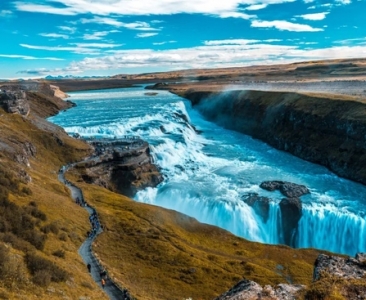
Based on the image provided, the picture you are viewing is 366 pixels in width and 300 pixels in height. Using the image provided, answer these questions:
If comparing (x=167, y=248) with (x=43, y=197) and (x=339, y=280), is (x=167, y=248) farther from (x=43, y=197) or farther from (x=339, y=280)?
(x=339, y=280)

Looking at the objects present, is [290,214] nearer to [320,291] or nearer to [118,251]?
[118,251]

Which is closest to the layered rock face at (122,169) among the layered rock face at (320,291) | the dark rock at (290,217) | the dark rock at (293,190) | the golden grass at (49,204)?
the golden grass at (49,204)

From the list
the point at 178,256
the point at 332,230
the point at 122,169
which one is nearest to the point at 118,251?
the point at 178,256

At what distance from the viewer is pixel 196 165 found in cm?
8212

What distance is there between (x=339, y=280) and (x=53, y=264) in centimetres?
1887

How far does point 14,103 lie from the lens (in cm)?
8825

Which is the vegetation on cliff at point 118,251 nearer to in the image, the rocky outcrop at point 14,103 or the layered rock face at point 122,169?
the layered rock face at point 122,169

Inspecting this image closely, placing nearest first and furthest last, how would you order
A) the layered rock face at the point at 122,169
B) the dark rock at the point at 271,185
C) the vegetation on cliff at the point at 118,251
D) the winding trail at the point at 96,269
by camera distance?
the vegetation on cliff at the point at 118,251
the winding trail at the point at 96,269
the dark rock at the point at 271,185
the layered rock face at the point at 122,169

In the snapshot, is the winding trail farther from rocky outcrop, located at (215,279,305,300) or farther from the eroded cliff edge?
the eroded cliff edge

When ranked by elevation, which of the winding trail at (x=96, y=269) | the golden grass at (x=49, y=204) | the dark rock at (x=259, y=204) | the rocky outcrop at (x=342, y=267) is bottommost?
the dark rock at (x=259, y=204)

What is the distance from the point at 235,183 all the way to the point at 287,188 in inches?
360

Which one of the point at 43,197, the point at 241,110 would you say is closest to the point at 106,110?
the point at 241,110

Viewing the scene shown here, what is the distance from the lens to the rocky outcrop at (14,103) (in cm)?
8599

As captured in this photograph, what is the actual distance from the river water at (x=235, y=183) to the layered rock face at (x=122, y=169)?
2468 mm
